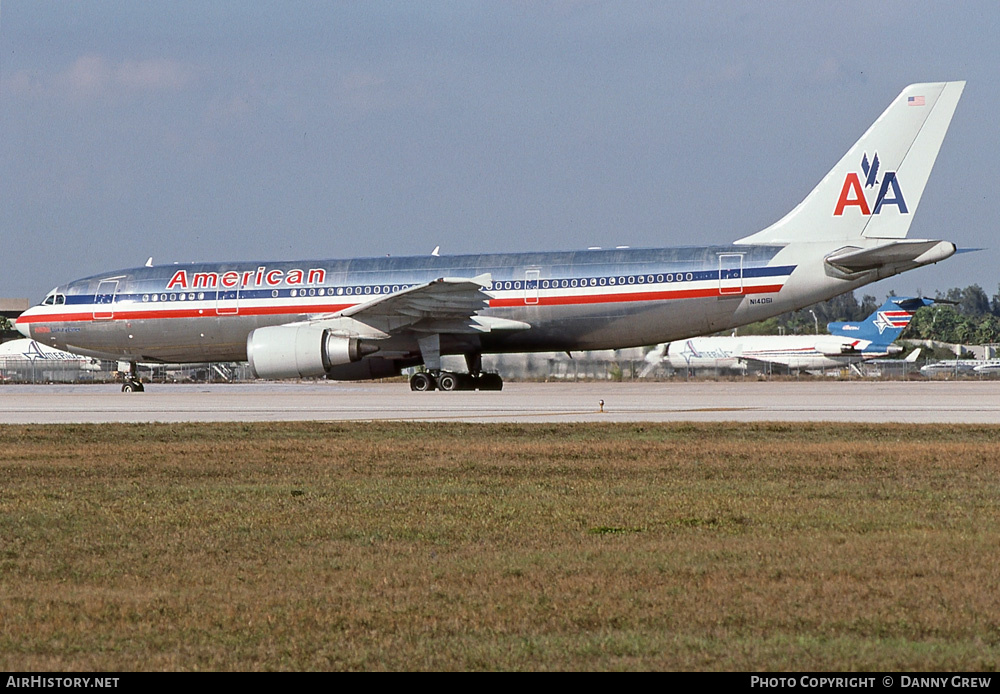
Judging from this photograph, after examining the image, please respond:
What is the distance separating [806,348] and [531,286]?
1677 inches

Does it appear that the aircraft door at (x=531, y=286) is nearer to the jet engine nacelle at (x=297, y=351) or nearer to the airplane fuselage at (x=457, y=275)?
the airplane fuselage at (x=457, y=275)

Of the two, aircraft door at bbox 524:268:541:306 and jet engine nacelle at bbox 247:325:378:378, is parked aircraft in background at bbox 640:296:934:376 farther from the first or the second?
jet engine nacelle at bbox 247:325:378:378

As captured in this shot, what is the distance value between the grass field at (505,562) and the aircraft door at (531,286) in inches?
660

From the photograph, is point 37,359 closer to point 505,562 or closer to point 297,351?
point 297,351

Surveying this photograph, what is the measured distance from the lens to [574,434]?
17453 millimetres

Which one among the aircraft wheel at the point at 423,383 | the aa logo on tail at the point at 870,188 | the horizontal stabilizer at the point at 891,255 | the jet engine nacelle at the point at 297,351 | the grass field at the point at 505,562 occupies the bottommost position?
the grass field at the point at 505,562

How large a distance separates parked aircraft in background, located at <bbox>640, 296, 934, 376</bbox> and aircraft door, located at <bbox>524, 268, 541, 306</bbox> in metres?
31.5

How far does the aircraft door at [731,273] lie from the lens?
2966cm

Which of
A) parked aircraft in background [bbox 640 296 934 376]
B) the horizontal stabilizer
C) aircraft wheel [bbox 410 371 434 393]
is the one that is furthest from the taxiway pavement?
parked aircraft in background [bbox 640 296 934 376]

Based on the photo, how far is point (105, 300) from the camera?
34.3m

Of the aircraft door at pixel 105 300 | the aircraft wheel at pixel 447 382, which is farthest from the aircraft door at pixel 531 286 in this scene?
the aircraft door at pixel 105 300

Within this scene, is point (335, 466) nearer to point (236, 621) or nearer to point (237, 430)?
point (237, 430)

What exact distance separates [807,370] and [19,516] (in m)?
65.9

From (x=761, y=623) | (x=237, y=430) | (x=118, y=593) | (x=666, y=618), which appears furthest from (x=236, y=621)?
(x=237, y=430)
